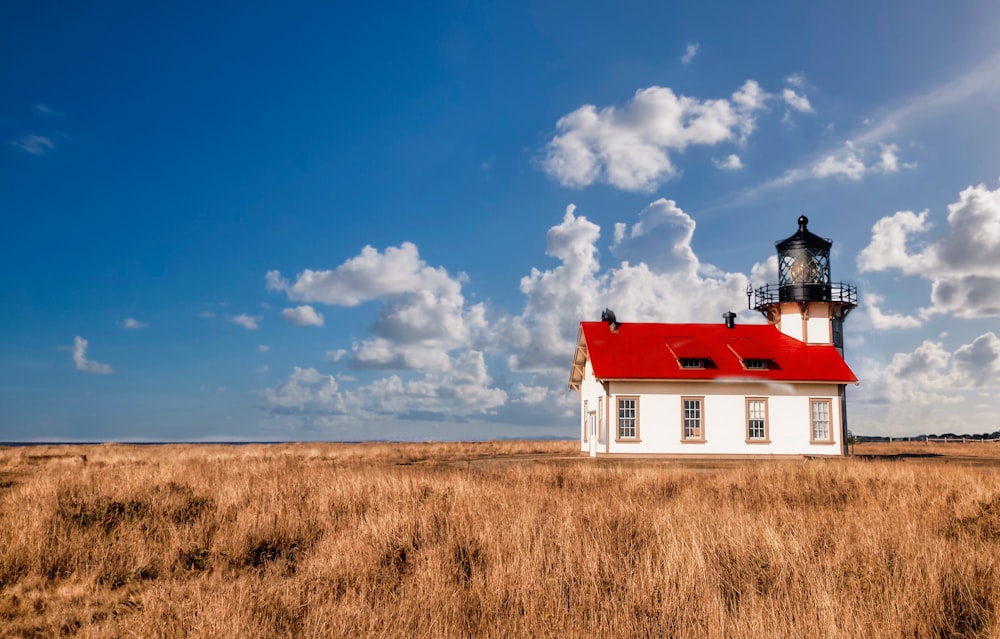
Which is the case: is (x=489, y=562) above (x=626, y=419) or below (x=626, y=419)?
below

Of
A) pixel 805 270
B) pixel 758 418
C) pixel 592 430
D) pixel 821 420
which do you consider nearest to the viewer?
pixel 758 418

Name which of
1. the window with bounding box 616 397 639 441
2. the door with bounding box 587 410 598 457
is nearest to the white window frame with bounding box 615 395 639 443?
the window with bounding box 616 397 639 441

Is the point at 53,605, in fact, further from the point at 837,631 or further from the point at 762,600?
the point at 837,631

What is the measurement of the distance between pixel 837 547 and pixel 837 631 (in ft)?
10.2

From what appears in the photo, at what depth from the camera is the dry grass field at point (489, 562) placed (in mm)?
5797

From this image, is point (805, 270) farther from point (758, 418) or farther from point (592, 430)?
point (592, 430)

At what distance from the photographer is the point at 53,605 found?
7.11m

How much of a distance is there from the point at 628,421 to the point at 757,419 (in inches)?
215

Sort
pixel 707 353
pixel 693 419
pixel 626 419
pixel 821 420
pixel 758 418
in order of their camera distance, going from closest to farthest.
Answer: pixel 626 419
pixel 693 419
pixel 758 418
pixel 821 420
pixel 707 353

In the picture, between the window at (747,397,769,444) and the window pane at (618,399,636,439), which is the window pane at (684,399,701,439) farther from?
the window pane at (618,399,636,439)

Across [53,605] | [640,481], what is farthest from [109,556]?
[640,481]

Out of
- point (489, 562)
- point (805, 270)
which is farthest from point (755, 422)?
point (489, 562)

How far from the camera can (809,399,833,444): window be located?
29.9m

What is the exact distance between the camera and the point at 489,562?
25.2 feet
